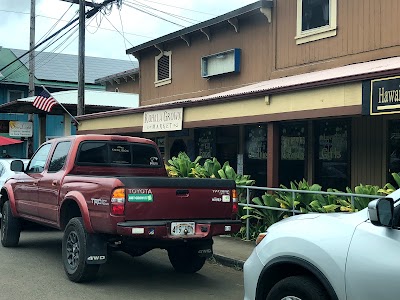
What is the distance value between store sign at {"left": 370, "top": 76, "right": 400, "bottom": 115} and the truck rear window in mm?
3550

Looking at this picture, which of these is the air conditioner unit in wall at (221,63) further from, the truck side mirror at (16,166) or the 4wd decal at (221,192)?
the 4wd decal at (221,192)

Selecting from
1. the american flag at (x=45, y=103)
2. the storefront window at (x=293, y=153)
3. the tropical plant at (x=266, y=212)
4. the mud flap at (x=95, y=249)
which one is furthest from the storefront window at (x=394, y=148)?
the american flag at (x=45, y=103)

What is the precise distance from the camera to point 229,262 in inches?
317

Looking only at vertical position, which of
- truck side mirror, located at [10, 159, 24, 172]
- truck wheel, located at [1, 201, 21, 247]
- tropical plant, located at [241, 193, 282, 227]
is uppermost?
truck side mirror, located at [10, 159, 24, 172]

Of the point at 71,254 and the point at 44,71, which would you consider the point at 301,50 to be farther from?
the point at 44,71

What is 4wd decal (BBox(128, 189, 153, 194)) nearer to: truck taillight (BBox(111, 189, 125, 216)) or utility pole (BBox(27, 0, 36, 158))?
truck taillight (BBox(111, 189, 125, 216))

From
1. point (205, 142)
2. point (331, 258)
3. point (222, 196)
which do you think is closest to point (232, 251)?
point (222, 196)

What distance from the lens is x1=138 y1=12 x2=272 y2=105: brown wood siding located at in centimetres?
1373

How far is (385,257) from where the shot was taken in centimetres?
319

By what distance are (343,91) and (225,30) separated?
7.46 meters

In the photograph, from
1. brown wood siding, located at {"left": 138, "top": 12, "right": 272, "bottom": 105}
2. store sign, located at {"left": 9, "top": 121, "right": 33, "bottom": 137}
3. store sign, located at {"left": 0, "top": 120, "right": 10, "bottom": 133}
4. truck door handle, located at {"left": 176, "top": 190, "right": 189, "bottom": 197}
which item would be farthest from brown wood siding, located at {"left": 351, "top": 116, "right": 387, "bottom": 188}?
store sign, located at {"left": 0, "top": 120, "right": 10, "bottom": 133}

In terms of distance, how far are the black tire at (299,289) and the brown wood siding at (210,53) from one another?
1005 centimetres

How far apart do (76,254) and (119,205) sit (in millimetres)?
1226

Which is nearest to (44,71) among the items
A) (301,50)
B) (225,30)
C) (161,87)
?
(161,87)
